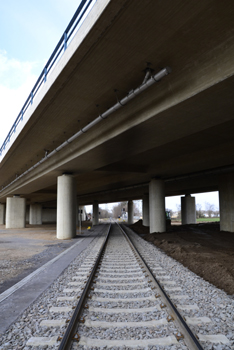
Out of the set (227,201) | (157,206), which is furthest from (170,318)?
(227,201)

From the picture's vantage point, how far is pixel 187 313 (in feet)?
15.0

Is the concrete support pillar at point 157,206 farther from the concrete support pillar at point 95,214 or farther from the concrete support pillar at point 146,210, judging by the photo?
the concrete support pillar at point 95,214

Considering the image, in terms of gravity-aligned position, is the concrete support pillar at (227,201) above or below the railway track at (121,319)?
above

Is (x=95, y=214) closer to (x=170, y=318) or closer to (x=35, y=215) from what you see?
(x=35, y=215)

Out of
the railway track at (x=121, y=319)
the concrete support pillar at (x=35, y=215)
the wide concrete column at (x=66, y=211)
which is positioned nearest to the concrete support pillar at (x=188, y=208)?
the wide concrete column at (x=66, y=211)

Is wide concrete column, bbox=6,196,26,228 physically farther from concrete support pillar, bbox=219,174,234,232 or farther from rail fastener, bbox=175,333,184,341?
rail fastener, bbox=175,333,184,341

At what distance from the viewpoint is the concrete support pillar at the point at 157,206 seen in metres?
22.9

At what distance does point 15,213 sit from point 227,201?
30412mm

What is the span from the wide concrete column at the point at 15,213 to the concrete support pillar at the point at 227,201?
94.5 ft

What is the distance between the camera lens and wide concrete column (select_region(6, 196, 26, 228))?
120 feet

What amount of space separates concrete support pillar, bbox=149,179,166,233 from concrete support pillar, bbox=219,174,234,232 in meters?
5.38

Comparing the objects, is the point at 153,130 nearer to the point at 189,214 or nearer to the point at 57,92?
the point at 57,92

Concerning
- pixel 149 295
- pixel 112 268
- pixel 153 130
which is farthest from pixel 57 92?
pixel 149 295

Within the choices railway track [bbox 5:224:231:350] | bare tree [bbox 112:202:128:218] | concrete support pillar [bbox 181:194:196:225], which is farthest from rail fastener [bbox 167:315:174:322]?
bare tree [bbox 112:202:128:218]
